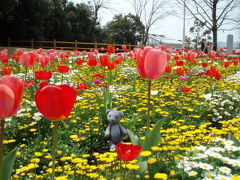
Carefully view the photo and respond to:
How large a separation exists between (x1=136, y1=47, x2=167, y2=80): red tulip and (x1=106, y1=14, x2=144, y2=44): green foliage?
1323 inches

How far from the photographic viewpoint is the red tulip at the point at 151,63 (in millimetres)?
1775

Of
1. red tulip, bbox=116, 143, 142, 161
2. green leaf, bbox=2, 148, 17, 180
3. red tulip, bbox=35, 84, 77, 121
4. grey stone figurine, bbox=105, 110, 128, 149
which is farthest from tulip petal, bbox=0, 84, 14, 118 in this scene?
grey stone figurine, bbox=105, 110, 128, 149

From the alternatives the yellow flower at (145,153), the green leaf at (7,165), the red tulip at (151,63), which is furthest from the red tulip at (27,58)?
the green leaf at (7,165)

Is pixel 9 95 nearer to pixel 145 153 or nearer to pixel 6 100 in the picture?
pixel 6 100

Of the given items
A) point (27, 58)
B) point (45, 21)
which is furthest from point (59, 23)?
point (27, 58)

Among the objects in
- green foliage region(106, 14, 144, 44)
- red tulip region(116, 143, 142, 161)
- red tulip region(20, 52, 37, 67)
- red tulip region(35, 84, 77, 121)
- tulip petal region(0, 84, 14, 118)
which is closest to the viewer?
tulip petal region(0, 84, 14, 118)

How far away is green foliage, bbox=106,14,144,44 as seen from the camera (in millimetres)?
35594

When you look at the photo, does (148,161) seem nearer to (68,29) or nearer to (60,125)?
(60,125)

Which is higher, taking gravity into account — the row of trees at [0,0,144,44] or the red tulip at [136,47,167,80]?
the row of trees at [0,0,144,44]

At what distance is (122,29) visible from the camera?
1404 inches

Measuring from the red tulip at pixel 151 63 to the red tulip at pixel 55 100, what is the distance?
28.9 inches

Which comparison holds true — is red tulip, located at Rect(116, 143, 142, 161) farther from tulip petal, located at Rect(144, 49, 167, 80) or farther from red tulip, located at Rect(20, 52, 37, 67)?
red tulip, located at Rect(20, 52, 37, 67)

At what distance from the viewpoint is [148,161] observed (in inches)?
73.0

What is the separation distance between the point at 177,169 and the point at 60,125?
2.11m
